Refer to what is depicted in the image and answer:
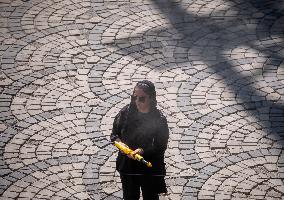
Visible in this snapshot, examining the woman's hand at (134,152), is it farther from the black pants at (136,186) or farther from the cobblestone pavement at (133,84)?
the cobblestone pavement at (133,84)

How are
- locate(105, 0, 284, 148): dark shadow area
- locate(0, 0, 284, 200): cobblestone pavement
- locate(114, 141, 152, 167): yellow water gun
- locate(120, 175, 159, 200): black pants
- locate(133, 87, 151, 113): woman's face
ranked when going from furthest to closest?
locate(105, 0, 284, 148): dark shadow area
locate(0, 0, 284, 200): cobblestone pavement
locate(120, 175, 159, 200): black pants
locate(133, 87, 151, 113): woman's face
locate(114, 141, 152, 167): yellow water gun

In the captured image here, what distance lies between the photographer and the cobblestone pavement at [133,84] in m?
7.23

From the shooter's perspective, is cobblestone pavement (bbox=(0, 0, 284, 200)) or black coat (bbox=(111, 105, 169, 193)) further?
cobblestone pavement (bbox=(0, 0, 284, 200))

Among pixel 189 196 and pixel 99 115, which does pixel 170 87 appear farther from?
pixel 189 196

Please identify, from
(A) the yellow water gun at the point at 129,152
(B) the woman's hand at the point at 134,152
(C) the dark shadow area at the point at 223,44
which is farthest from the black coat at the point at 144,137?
(C) the dark shadow area at the point at 223,44

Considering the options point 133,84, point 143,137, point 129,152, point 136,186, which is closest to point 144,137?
point 143,137

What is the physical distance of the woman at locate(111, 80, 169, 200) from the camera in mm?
5582

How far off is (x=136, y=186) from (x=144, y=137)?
2.45 ft

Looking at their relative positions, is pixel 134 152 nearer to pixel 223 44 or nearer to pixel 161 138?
pixel 161 138

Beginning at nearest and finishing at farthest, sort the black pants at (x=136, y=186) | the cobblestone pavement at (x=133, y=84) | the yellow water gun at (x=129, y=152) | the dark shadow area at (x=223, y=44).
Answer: the yellow water gun at (x=129, y=152) → the black pants at (x=136, y=186) → the cobblestone pavement at (x=133, y=84) → the dark shadow area at (x=223, y=44)

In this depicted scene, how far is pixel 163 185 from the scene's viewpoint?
5965 mm

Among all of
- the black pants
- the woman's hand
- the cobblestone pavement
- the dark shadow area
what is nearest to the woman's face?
the woman's hand

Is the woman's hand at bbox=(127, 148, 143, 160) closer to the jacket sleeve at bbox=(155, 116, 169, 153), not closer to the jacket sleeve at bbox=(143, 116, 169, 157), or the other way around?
the jacket sleeve at bbox=(143, 116, 169, 157)

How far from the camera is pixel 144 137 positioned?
5.61 meters
